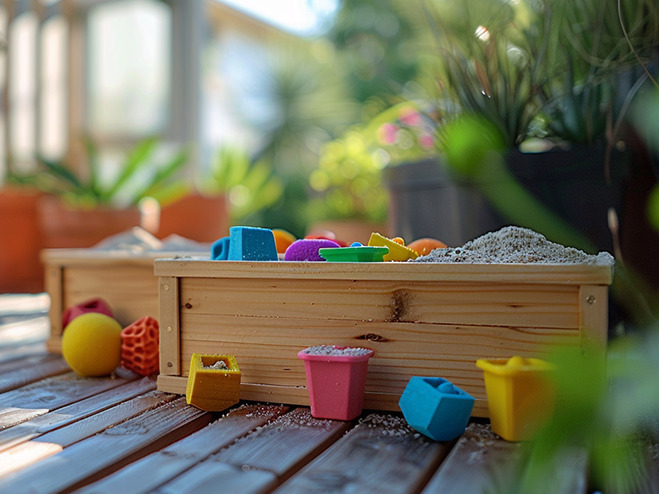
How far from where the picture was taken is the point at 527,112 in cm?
141

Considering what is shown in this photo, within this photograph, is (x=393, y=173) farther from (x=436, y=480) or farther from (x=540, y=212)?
(x=436, y=480)

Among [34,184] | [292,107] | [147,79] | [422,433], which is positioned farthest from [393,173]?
[292,107]

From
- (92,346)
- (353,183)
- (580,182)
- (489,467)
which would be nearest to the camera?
(489,467)

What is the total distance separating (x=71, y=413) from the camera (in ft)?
3.08

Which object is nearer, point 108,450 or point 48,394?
point 108,450

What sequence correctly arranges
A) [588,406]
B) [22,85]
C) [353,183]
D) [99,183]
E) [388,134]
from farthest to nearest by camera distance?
1. [22,85]
2. [353,183]
3. [99,183]
4. [388,134]
5. [588,406]

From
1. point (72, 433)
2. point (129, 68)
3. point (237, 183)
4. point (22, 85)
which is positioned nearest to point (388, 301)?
point (72, 433)

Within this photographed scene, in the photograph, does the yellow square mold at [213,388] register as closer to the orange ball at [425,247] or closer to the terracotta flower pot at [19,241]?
the orange ball at [425,247]

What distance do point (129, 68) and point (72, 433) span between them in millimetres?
5042

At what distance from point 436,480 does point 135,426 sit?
43 centimetres

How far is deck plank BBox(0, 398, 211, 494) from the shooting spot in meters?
0.66

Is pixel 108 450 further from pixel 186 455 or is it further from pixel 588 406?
pixel 588 406

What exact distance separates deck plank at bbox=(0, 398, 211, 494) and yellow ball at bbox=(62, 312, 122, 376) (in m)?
0.28

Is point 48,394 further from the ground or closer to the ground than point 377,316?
closer to the ground
